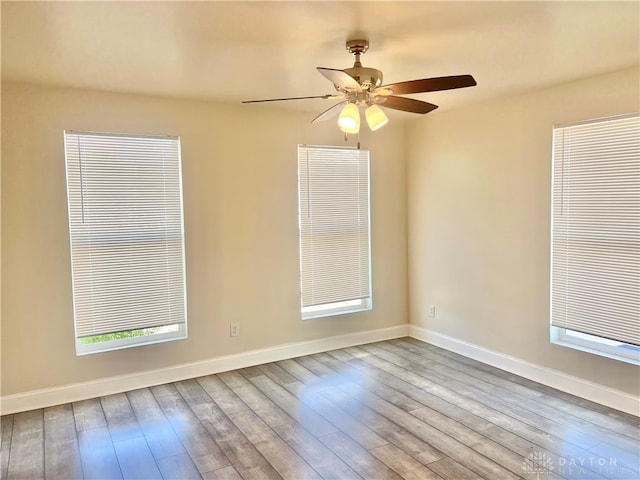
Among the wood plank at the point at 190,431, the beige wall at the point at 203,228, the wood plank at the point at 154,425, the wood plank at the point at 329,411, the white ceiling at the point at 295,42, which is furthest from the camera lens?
the beige wall at the point at 203,228

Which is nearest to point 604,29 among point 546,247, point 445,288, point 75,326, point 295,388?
point 546,247

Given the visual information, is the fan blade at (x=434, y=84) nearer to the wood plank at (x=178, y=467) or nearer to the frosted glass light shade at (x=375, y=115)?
the frosted glass light shade at (x=375, y=115)

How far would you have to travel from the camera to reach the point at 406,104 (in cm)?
265

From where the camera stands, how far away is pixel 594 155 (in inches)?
126

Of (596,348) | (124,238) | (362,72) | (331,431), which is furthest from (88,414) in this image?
(596,348)

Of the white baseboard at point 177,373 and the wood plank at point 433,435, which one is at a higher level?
the white baseboard at point 177,373

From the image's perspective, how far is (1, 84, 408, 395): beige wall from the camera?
3.22m

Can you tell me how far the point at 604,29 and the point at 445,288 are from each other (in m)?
2.69

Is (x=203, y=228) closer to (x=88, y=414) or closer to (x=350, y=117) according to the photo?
(x=88, y=414)

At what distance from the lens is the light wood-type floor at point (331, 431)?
2.49 metres

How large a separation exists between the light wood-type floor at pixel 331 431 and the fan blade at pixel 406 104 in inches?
79.0

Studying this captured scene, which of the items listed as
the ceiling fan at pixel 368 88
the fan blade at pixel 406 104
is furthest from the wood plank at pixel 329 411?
the fan blade at pixel 406 104

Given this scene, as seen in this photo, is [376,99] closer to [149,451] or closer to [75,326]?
[149,451]

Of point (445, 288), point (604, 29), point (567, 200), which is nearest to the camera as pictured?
point (604, 29)
